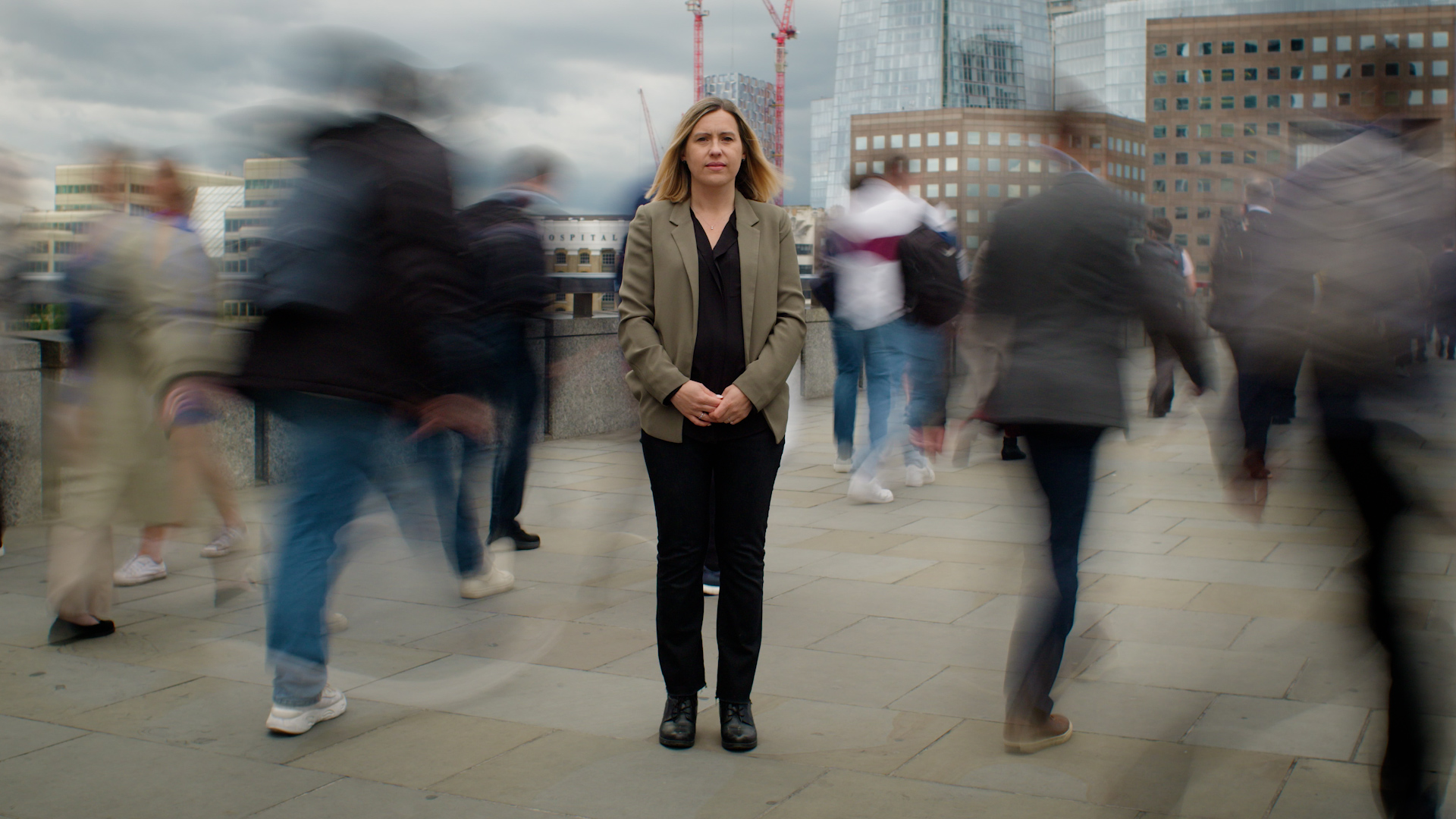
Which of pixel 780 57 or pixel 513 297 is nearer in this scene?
pixel 513 297

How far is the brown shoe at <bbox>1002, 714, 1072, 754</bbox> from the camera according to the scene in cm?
341

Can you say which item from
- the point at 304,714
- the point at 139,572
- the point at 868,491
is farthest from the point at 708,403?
the point at 868,491

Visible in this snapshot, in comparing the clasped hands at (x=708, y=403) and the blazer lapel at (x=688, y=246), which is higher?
the blazer lapel at (x=688, y=246)

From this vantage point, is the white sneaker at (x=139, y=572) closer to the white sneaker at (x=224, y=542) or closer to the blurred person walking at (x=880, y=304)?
the white sneaker at (x=224, y=542)

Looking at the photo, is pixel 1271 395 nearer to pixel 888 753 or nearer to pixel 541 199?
pixel 888 753

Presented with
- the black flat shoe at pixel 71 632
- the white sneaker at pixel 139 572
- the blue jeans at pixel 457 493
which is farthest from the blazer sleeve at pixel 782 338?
the white sneaker at pixel 139 572

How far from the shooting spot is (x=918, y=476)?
838 cm

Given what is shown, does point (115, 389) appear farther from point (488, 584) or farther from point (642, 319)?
point (642, 319)

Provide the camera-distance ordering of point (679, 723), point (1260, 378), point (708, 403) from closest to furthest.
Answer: point (1260, 378)
point (708, 403)
point (679, 723)

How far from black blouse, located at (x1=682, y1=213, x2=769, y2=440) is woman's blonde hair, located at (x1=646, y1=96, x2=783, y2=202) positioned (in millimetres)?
186

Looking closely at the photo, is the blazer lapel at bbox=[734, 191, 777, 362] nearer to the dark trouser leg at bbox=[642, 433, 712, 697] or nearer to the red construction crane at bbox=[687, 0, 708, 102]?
the dark trouser leg at bbox=[642, 433, 712, 697]

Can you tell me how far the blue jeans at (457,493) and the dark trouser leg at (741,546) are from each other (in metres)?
0.86

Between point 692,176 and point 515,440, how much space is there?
2367mm

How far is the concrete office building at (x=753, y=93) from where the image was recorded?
9019cm
